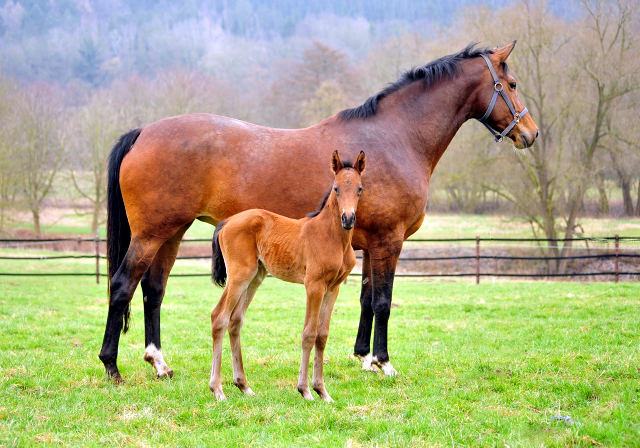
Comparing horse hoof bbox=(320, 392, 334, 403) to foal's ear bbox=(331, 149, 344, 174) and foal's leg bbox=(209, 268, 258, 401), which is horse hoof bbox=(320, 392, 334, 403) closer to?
foal's leg bbox=(209, 268, 258, 401)

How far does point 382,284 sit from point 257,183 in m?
1.55

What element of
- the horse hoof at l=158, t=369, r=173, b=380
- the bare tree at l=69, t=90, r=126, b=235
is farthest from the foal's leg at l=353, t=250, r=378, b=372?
the bare tree at l=69, t=90, r=126, b=235

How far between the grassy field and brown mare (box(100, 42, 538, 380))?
56 centimetres

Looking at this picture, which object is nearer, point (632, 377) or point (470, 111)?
point (632, 377)

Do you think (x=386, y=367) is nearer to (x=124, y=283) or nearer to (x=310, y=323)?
(x=310, y=323)

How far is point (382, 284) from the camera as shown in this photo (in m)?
5.22

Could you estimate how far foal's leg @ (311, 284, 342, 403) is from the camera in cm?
435

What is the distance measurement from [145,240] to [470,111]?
11.8ft

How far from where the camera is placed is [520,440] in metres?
3.42

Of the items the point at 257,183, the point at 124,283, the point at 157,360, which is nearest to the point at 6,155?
the point at 124,283

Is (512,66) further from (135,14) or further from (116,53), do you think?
(135,14)

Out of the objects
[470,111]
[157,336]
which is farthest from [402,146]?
[157,336]

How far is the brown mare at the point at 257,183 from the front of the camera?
5.16 metres

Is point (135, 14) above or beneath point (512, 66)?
above
